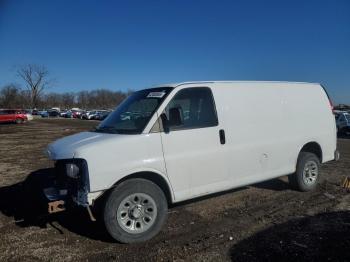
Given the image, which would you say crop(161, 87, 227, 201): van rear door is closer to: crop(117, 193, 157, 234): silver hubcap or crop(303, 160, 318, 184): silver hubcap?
crop(117, 193, 157, 234): silver hubcap

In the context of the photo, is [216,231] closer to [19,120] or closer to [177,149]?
[177,149]

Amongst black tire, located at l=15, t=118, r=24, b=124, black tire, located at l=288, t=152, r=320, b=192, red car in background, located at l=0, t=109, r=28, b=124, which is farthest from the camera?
black tire, located at l=15, t=118, r=24, b=124

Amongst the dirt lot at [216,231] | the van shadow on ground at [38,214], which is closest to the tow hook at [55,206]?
the dirt lot at [216,231]

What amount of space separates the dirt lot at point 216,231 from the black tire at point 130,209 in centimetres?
13

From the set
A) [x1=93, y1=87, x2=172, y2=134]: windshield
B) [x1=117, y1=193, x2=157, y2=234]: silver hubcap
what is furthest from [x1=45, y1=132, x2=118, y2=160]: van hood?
[x1=117, y1=193, x2=157, y2=234]: silver hubcap

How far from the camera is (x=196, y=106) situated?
5.49 metres

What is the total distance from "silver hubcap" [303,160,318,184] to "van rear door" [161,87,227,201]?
2.29m

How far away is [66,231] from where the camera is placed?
5297 millimetres

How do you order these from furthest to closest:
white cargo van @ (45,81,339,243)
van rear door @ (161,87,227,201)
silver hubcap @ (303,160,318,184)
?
silver hubcap @ (303,160,318,184), van rear door @ (161,87,227,201), white cargo van @ (45,81,339,243)

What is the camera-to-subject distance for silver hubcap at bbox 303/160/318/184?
7.04 m

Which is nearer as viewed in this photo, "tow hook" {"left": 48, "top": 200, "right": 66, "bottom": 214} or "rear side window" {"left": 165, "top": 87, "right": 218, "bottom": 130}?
"tow hook" {"left": 48, "top": 200, "right": 66, "bottom": 214}

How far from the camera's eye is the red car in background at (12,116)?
4359 cm

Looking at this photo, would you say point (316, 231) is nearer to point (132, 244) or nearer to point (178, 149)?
point (178, 149)

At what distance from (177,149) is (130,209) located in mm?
1067
